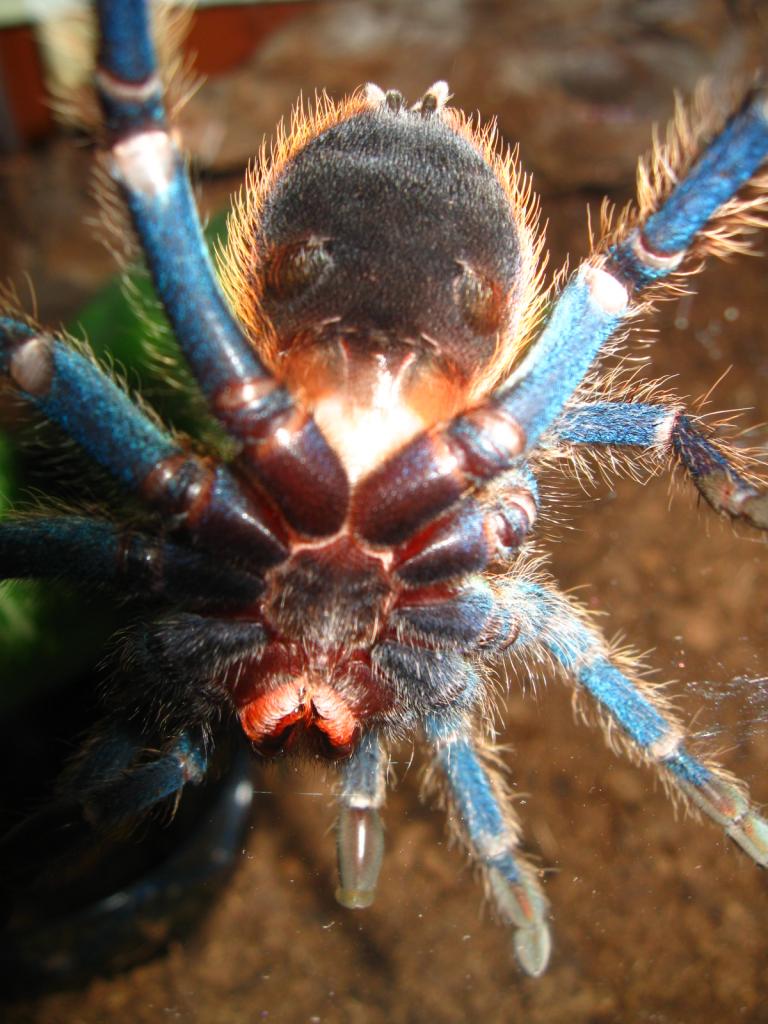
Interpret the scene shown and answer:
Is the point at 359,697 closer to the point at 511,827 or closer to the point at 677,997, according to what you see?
the point at 511,827

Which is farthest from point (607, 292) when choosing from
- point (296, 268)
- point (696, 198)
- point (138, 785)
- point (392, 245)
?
point (138, 785)

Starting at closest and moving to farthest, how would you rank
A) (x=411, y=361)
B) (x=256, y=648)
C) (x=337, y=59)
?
(x=256, y=648) < (x=411, y=361) < (x=337, y=59)

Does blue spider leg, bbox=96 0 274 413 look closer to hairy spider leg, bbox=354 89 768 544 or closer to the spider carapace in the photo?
the spider carapace

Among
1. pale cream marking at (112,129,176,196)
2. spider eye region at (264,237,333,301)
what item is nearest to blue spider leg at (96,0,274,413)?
pale cream marking at (112,129,176,196)

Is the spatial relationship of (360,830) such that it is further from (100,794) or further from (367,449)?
(367,449)

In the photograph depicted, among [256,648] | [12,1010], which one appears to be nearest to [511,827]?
[256,648]

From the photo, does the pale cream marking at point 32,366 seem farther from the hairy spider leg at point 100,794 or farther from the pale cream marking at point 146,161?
the hairy spider leg at point 100,794
